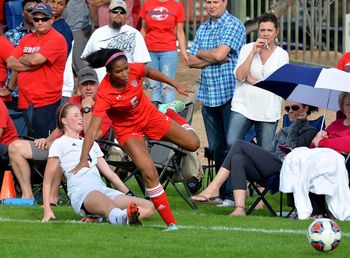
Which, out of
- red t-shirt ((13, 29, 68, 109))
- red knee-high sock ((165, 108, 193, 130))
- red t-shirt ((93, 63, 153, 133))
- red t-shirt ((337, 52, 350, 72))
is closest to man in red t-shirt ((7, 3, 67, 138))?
red t-shirt ((13, 29, 68, 109))

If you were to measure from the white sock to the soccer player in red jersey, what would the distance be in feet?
1.09

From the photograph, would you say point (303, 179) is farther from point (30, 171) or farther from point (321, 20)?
Answer: point (321, 20)

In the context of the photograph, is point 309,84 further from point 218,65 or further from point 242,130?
point 218,65

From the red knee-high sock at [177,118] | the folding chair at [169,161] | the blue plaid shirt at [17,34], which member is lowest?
the folding chair at [169,161]

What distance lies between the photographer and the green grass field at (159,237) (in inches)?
428

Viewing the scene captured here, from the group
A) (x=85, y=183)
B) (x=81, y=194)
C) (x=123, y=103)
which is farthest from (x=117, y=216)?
(x=123, y=103)

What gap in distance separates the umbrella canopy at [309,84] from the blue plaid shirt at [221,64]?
1041mm

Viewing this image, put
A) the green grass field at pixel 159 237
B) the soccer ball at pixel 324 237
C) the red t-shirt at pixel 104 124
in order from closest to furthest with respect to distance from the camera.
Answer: the soccer ball at pixel 324 237 < the green grass field at pixel 159 237 < the red t-shirt at pixel 104 124

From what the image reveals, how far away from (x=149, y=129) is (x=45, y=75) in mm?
2954

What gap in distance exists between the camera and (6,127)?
1489 cm

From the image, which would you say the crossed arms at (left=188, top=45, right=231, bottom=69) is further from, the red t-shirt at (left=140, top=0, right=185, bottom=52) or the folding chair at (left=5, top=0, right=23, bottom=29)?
the folding chair at (left=5, top=0, right=23, bottom=29)

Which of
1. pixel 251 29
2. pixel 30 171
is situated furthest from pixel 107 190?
pixel 251 29

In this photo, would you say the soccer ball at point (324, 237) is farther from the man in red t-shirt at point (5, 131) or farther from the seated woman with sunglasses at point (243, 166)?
the man in red t-shirt at point (5, 131)

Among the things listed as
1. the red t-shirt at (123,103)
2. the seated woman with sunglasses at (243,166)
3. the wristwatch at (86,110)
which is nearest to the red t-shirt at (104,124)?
the wristwatch at (86,110)
